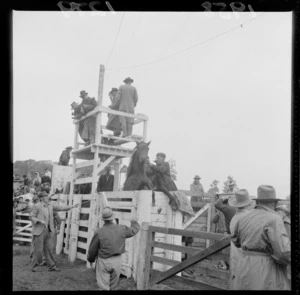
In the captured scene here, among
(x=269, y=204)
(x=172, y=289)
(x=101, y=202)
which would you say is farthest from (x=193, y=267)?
(x=101, y=202)

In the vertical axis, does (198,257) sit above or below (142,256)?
above

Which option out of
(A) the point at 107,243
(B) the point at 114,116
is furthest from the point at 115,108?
(A) the point at 107,243

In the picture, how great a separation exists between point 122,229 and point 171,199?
1538mm

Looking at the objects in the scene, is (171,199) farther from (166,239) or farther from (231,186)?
(231,186)

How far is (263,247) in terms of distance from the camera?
4.83 meters

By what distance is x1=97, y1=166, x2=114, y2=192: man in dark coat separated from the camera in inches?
337

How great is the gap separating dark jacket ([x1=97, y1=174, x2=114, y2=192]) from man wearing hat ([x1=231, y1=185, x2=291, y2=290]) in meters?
4.03

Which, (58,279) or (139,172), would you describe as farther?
(139,172)

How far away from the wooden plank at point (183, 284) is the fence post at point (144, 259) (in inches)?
7.2

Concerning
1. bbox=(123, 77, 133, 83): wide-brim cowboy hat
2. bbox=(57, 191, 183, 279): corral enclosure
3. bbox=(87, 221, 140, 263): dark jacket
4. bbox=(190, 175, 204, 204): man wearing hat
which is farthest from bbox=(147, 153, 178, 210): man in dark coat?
bbox=(190, 175, 204, 204): man wearing hat

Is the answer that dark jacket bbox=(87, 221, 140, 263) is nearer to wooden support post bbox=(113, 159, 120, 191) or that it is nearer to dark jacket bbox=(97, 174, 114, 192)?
dark jacket bbox=(97, 174, 114, 192)

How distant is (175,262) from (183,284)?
1.16ft

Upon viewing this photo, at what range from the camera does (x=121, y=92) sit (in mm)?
8141

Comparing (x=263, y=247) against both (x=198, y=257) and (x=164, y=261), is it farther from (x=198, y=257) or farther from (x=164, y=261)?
(x=164, y=261)
